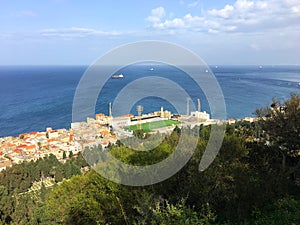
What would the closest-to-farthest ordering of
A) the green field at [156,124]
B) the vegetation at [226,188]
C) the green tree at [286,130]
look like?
1. the vegetation at [226,188]
2. the green tree at [286,130]
3. the green field at [156,124]

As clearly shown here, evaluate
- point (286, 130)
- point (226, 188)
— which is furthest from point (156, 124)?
point (226, 188)

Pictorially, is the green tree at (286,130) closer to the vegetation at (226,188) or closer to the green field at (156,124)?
the vegetation at (226,188)

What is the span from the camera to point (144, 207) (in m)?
2.85

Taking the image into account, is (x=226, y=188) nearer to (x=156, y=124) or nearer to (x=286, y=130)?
(x=286, y=130)

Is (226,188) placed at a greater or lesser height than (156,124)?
greater

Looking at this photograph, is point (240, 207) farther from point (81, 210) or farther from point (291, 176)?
point (81, 210)

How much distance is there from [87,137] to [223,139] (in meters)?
12.8

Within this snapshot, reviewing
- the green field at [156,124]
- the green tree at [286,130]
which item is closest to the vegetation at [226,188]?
the green tree at [286,130]

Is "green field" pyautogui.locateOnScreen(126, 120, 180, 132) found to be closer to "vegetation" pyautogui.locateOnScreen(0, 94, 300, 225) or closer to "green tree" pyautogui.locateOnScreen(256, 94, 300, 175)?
"vegetation" pyautogui.locateOnScreen(0, 94, 300, 225)

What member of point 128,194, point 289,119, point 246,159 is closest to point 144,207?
point 128,194

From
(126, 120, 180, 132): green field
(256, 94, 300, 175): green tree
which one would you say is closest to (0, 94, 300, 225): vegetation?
(256, 94, 300, 175): green tree

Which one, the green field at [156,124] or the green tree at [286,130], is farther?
the green field at [156,124]

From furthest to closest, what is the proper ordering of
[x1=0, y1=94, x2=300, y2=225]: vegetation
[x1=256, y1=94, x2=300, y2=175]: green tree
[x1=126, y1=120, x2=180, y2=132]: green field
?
[x1=126, y1=120, x2=180, y2=132]: green field → [x1=256, y1=94, x2=300, y2=175]: green tree → [x1=0, y1=94, x2=300, y2=225]: vegetation

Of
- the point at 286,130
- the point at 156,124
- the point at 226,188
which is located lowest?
the point at 156,124
